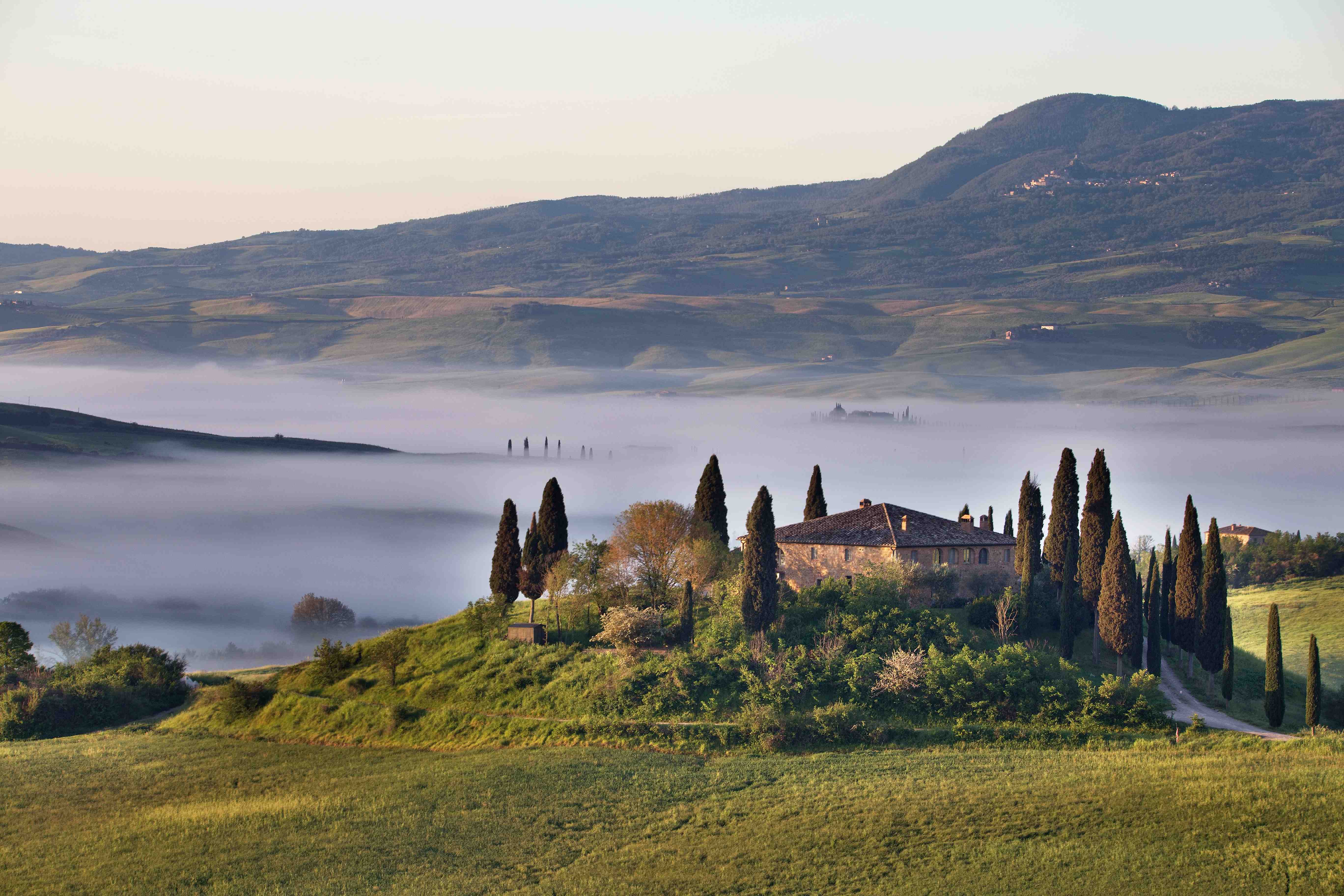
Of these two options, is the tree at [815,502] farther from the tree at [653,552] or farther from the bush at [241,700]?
the bush at [241,700]

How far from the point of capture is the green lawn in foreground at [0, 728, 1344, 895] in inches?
1706

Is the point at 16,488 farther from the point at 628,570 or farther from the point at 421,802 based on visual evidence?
the point at 421,802

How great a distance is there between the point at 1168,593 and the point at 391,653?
4192 cm

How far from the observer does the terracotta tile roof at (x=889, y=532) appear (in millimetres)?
77750

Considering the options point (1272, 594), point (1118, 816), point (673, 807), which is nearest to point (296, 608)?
point (1272, 594)

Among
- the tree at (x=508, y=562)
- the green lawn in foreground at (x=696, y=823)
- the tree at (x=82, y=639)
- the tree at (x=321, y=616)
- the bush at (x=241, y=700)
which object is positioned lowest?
the tree at (x=321, y=616)

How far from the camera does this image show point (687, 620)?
71562mm

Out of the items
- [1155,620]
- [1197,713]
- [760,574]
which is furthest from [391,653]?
[1155,620]

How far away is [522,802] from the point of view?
5234 centimetres

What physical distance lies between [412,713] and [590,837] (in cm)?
→ 2191

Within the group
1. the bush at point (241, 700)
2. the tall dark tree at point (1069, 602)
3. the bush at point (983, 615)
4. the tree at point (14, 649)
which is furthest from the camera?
the tree at point (14, 649)

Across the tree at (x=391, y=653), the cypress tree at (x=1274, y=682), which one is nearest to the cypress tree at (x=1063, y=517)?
the cypress tree at (x=1274, y=682)

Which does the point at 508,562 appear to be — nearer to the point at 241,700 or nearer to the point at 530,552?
the point at 530,552

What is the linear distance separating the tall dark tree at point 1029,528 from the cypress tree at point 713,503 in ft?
52.8
